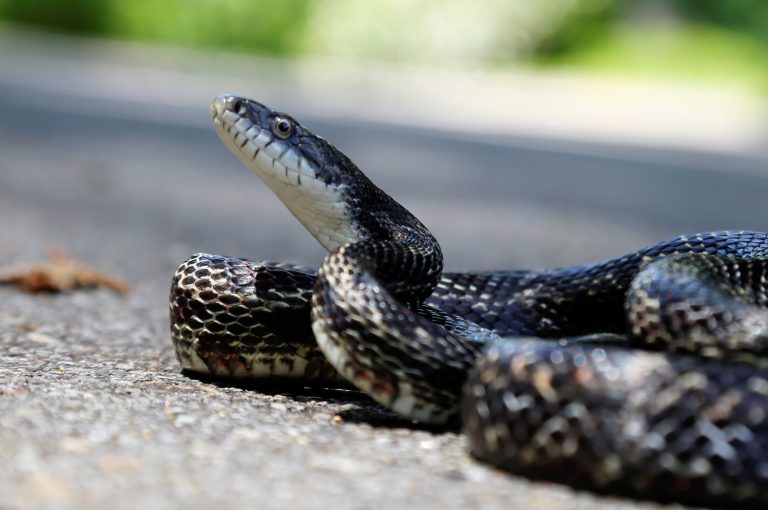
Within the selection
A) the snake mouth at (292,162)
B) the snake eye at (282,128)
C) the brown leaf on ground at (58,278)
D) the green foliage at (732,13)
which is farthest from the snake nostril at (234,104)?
the green foliage at (732,13)

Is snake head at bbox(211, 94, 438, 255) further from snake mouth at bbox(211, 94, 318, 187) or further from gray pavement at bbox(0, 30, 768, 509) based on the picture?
gray pavement at bbox(0, 30, 768, 509)

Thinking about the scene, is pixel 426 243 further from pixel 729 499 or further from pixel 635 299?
pixel 729 499

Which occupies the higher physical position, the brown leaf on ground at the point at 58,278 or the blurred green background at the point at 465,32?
the blurred green background at the point at 465,32

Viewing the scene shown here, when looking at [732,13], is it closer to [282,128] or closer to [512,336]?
[512,336]

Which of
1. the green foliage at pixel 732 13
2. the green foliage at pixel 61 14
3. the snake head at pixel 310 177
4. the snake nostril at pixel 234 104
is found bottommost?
the snake head at pixel 310 177

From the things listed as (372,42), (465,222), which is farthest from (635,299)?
(372,42)

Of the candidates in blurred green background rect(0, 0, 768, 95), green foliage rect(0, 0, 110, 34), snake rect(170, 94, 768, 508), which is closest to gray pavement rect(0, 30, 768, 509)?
snake rect(170, 94, 768, 508)

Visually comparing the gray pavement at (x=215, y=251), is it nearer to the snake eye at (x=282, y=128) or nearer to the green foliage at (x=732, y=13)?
the snake eye at (x=282, y=128)
